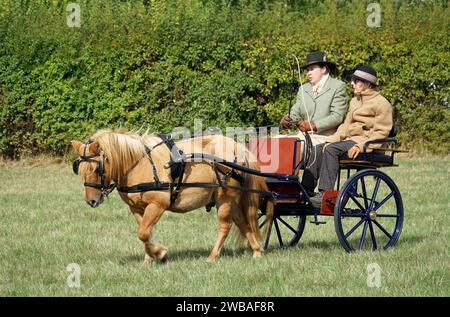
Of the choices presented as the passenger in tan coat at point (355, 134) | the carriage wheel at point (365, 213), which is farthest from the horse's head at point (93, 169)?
the carriage wheel at point (365, 213)

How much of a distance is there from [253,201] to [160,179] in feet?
3.64

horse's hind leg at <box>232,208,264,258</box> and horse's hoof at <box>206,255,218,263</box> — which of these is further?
horse's hind leg at <box>232,208,264,258</box>

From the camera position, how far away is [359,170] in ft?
29.8

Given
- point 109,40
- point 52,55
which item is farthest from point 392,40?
point 52,55

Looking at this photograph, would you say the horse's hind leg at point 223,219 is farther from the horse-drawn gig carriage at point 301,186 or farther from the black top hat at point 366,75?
the black top hat at point 366,75

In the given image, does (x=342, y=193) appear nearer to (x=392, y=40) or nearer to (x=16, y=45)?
(x=392, y=40)

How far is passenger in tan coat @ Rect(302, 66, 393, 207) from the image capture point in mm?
8500

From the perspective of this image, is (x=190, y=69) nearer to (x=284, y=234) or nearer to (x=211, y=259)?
(x=284, y=234)

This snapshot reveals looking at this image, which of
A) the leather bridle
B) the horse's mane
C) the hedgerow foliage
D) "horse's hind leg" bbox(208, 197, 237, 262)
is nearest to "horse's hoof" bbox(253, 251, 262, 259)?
"horse's hind leg" bbox(208, 197, 237, 262)

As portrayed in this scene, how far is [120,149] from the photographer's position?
782cm

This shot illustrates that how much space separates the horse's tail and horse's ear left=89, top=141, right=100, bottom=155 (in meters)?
1.59

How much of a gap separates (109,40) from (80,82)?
980mm

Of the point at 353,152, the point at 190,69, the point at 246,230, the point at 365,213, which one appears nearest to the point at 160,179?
the point at 246,230

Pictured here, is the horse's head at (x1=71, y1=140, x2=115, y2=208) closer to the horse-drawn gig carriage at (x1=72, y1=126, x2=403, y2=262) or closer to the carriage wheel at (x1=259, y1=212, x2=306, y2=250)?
the horse-drawn gig carriage at (x1=72, y1=126, x2=403, y2=262)
